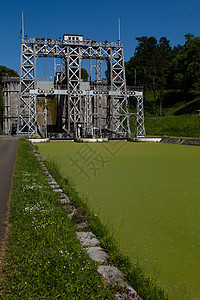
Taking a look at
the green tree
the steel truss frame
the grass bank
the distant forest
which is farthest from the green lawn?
the distant forest

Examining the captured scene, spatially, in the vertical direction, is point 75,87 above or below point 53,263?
above

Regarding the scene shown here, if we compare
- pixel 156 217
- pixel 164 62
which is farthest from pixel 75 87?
pixel 156 217

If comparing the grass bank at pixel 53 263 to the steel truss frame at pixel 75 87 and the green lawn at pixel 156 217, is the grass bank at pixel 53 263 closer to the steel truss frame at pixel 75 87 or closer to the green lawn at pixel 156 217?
the green lawn at pixel 156 217

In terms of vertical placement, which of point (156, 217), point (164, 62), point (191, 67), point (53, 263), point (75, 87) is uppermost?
point (164, 62)

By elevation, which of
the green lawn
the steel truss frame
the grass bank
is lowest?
the green lawn

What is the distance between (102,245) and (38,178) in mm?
4796

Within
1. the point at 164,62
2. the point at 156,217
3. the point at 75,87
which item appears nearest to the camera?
the point at 156,217

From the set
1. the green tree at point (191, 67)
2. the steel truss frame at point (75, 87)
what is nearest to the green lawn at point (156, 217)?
the steel truss frame at point (75, 87)

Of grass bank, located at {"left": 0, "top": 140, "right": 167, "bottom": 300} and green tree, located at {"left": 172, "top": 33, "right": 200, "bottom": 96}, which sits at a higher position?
green tree, located at {"left": 172, "top": 33, "right": 200, "bottom": 96}

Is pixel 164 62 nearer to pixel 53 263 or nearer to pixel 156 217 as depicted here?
pixel 156 217

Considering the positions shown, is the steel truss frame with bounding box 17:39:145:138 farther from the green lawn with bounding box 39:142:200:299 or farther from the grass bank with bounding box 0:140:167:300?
the grass bank with bounding box 0:140:167:300

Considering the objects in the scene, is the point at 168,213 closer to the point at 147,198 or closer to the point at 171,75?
the point at 147,198

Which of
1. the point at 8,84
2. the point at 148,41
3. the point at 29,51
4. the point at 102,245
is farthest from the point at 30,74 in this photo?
the point at 102,245

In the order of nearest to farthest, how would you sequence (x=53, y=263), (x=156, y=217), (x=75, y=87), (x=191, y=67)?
(x=53, y=263)
(x=156, y=217)
(x=75, y=87)
(x=191, y=67)
